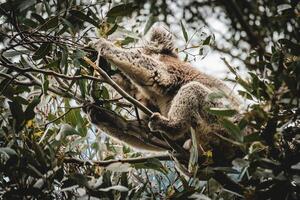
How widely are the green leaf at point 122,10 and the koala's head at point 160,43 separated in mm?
2479

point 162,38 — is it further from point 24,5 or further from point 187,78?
point 24,5

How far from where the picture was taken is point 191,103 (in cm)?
438

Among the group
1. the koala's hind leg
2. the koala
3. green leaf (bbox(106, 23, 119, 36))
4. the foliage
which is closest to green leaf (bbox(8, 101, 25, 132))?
the foliage

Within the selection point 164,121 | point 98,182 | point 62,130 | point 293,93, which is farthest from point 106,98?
point 293,93

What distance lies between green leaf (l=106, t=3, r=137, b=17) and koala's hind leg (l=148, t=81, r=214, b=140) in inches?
50.6

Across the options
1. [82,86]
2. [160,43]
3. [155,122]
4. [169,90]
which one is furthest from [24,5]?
[160,43]

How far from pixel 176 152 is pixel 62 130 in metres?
1.14

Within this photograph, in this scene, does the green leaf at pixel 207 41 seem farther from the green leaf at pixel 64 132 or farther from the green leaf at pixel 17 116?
Result: the green leaf at pixel 17 116

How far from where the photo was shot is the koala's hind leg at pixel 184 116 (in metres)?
4.38

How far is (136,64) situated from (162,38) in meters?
1.61

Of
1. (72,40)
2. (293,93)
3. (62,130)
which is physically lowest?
(62,130)

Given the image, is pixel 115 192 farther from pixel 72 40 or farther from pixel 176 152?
pixel 72 40

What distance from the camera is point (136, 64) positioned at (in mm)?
4676

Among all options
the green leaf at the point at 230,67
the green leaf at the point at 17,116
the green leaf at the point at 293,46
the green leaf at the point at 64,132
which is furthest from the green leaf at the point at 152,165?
the green leaf at the point at 293,46
